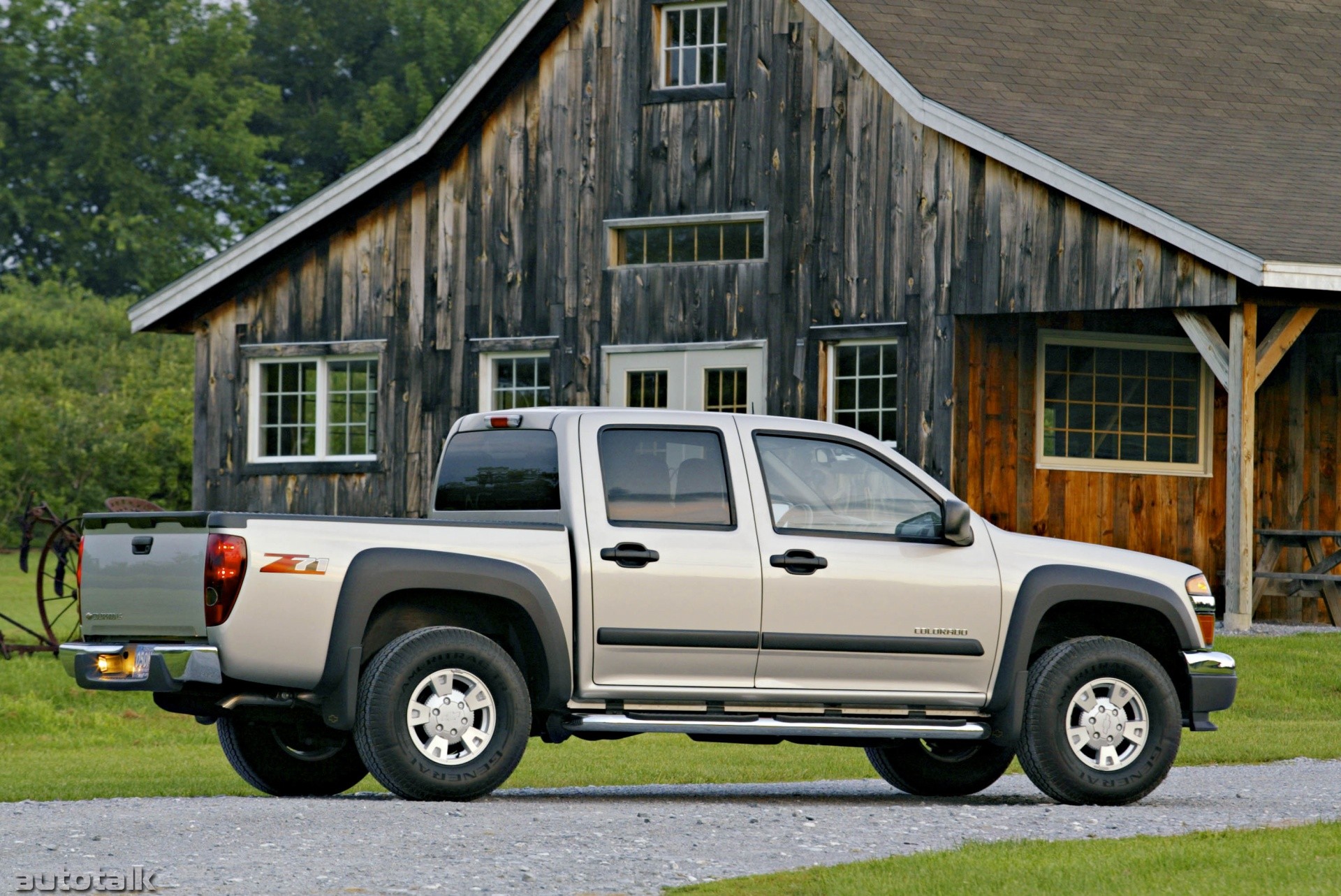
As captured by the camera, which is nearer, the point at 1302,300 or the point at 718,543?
the point at 718,543

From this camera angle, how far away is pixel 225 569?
30.0ft

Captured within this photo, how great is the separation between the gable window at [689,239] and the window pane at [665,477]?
36.2ft

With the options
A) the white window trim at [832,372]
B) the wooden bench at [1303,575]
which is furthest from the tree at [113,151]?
the wooden bench at [1303,575]

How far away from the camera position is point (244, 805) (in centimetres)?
980

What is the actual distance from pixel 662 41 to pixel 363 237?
387cm

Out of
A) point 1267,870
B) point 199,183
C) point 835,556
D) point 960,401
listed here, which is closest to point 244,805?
point 835,556

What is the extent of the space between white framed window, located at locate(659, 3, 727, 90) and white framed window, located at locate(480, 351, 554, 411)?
313 cm

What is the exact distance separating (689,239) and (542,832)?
13.6 meters

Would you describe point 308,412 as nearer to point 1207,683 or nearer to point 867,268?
point 867,268

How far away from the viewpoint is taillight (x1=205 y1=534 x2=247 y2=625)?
916cm

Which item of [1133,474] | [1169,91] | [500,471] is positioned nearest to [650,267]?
[1133,474]

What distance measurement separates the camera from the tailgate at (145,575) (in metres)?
9.27

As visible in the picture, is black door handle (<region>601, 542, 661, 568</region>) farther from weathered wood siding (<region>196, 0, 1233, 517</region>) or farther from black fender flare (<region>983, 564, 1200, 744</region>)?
weathered wood siding (<region>196, 0, 1233, 517</region>)

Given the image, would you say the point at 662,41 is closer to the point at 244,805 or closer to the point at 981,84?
the point at 981,84
